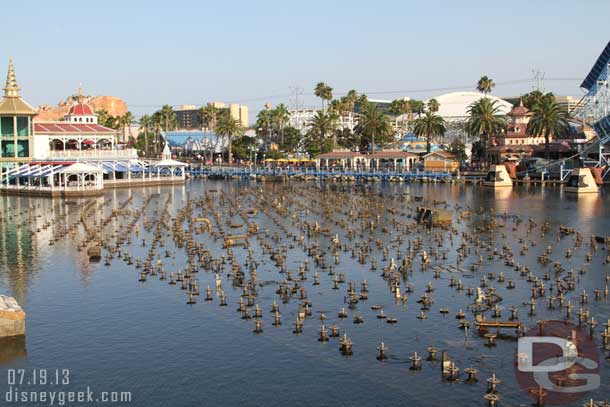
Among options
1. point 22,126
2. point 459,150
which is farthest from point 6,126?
point 459,150

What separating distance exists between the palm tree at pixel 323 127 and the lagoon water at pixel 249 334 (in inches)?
4414

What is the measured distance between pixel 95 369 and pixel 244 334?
26.0ft

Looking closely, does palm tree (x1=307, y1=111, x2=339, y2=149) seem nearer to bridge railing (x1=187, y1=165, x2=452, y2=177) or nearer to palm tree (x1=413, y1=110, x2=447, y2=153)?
bridge railing (x1=187, y1=165, x2=452, y2=177)

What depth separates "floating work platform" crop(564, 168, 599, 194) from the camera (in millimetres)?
112312

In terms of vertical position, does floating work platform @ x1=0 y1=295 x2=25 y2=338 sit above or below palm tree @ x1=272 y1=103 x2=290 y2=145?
below

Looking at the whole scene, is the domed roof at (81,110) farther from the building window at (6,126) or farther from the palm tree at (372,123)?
the palm tree at (372,123)

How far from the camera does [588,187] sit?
369ft

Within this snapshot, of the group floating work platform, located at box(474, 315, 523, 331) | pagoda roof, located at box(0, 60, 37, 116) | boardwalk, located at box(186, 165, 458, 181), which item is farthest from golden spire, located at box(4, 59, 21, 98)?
floating work platform, located at box(474, 315, 523, 331)

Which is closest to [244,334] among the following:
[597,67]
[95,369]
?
[95,369]

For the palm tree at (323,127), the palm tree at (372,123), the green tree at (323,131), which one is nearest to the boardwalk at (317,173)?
the palm tree at (372,123)

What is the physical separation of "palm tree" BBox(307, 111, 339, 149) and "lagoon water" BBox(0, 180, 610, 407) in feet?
368

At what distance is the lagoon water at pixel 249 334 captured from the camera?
30719 millimetres

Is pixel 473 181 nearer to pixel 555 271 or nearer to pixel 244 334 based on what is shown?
pixel 555 271

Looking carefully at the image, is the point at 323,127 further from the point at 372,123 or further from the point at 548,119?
the point at 548,119
